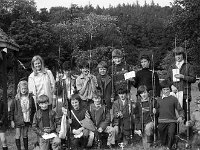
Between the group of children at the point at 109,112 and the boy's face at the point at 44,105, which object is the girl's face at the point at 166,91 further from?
the boy's face at the point at 44,105

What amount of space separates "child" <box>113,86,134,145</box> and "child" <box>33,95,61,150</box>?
4.99ft

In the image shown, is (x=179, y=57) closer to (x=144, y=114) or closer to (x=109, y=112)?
(x=144, y=114)

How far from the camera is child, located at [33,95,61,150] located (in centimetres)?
750

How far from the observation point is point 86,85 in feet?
28.3

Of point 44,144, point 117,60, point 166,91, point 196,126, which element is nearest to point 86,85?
point 117,60

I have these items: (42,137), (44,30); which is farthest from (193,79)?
(44,30)

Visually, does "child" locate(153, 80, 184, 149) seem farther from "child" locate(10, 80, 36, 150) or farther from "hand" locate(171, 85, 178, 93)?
"child" locate(10, 80, 36, 150)

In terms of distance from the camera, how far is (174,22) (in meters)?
26.6

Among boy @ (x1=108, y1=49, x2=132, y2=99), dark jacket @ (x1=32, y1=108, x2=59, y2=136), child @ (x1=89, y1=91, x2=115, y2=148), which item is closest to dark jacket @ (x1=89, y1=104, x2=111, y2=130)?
child @ (x1=89, y1=91, x2=115, y2=148)

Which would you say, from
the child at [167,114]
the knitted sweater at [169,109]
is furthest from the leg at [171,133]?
the knitted sweater at [169,109]

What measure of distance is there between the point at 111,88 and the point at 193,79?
2.02 metres

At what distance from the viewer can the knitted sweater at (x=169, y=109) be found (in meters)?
7.77

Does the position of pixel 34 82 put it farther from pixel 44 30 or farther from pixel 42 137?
pixel 44 30

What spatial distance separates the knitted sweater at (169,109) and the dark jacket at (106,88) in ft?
4.66
